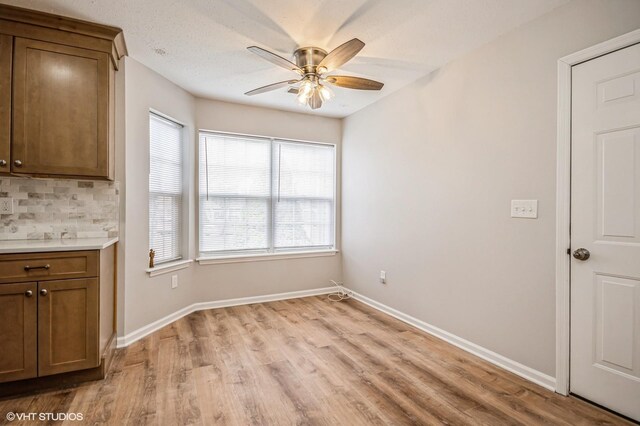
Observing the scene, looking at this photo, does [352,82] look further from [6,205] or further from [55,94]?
[6,205]

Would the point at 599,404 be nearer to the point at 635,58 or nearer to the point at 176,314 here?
the point at 635,58

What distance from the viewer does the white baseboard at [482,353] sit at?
7.27 feet

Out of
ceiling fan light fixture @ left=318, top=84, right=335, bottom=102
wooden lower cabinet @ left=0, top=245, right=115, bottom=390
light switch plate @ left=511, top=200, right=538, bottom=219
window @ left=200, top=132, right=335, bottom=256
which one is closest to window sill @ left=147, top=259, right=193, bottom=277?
window @ left=200, top=132, right=335, bottom=256

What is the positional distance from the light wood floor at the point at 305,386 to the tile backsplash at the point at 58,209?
3.71 ft

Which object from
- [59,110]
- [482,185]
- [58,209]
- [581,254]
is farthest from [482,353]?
[59,110]

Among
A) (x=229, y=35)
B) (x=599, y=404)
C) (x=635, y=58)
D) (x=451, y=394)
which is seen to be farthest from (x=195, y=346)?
(x=635, y=58)

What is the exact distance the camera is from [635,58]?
70.7 inches

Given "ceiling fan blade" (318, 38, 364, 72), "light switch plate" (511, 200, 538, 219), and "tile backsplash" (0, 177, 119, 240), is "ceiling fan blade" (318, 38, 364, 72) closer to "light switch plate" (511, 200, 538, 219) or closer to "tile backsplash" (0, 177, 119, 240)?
"light switch plate" (511, 200, 538, 219)

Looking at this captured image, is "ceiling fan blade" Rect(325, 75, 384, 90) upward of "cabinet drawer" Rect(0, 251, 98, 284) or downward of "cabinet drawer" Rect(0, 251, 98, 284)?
upward

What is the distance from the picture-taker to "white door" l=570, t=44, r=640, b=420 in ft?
6.00

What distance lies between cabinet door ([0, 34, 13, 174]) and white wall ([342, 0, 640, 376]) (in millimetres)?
3333

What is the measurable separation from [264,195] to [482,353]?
3.03 metres

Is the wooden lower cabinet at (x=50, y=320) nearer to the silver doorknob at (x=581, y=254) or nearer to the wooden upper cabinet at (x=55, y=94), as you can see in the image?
the wooden upper cabinet at (x=55, y=94)

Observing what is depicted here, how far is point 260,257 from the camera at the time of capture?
4.21 metres
